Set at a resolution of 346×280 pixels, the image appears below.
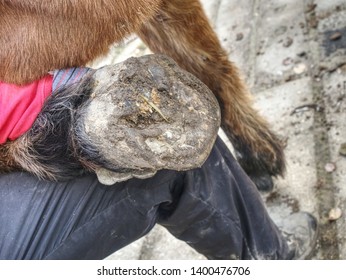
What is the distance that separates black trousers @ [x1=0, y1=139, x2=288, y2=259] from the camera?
41.4 inches

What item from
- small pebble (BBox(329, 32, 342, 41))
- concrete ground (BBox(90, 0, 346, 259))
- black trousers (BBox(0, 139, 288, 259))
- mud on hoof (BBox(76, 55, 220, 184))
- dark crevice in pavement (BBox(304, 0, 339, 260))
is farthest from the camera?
small pebble (BBox(329, 32, 342, 41))

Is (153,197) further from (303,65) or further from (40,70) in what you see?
(303,65)

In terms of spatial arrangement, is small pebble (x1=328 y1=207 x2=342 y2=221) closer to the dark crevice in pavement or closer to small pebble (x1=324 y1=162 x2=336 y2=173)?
the dark crevice in pavement

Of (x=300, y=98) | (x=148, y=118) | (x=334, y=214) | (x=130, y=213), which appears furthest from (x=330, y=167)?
(x=148, y=118)

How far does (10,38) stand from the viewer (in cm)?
104

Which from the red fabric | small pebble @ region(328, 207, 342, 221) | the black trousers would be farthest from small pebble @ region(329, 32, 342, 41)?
the red fabric

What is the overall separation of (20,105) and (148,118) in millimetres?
297

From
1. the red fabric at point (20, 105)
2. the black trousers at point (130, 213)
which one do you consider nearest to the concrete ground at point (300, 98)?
the black trousers at point (130, 213)

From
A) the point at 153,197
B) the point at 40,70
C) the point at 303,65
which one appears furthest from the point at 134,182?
the point at 303,65

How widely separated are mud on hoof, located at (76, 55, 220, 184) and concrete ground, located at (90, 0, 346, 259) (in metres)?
0.99

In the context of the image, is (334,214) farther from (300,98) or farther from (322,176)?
(300,98)

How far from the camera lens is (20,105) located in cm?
104

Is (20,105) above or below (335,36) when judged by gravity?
above

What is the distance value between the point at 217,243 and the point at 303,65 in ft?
4.09
